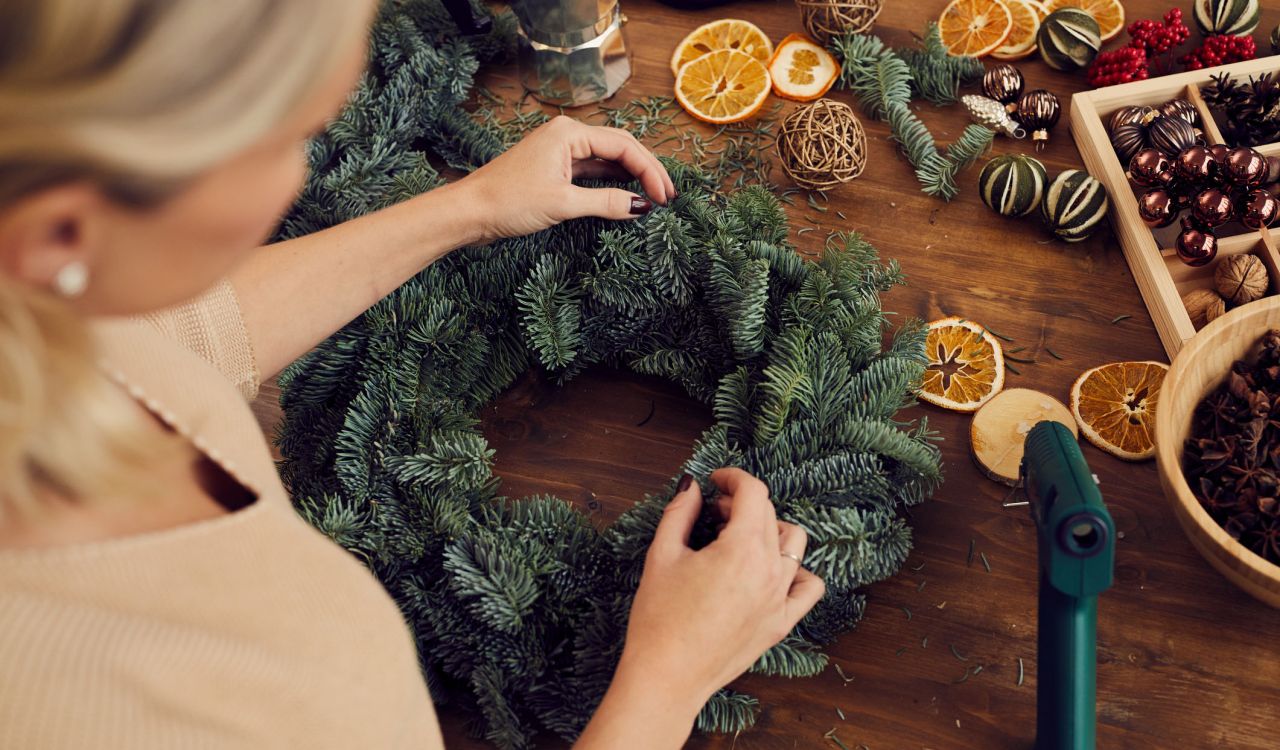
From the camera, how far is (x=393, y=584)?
3.28 feet

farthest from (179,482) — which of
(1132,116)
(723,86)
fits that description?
(1132,116)

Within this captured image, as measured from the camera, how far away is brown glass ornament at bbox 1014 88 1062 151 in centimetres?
126

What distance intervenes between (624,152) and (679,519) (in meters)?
0.45

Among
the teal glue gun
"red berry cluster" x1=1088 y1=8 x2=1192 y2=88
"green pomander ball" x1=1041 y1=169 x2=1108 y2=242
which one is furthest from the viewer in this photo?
"red berry cluster" x1=1088 y1=8 x2=1192 y2=88

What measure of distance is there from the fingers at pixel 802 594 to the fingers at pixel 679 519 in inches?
4.1

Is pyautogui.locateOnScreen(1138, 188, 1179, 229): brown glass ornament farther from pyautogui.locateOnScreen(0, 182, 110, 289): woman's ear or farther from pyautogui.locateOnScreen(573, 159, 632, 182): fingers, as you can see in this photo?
pyautogui.locateOnScreen(0, 182, 110, 289): woman's ear

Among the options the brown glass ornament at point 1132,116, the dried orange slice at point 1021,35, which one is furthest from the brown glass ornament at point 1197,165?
the dried orange slice at point 1021,35

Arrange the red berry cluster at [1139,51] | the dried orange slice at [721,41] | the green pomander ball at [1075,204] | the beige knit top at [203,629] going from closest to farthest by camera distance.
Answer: the beige knit top at [203,629]
the green pomander ball at [1075,204]
the red berry cluster at [1139,51]
the dried orange slice at [721,41]

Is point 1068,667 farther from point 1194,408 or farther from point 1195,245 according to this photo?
point 1195,245

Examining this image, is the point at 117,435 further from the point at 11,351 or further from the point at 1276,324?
the point at 1276,324

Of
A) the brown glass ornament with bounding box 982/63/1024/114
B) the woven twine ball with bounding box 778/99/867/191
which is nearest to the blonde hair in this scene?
the woven twine ball with bounding box 778/99/867/191

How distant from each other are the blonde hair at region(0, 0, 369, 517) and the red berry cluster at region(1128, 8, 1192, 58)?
3.76 feet

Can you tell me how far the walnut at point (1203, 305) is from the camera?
3.62 ft

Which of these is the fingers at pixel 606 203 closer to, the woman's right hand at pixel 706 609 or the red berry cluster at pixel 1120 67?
the woman's right hand at pixel 706 609
